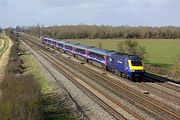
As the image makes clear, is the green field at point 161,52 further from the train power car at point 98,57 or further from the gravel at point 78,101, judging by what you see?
the gravel at point 78,101

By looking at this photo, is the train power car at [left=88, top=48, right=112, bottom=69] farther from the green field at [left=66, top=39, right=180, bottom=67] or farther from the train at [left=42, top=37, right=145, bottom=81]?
the green field at [left=66, top=39, right=180, bottom=67]

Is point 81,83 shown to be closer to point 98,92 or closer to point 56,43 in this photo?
point 98,92

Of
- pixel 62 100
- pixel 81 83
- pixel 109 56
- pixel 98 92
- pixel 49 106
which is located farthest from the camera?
pixel 109 56

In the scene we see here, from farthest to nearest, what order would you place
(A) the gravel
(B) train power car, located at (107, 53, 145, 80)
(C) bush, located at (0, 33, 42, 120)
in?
(B) train power car, located at (107, 53, 145, 80)
(A) the gravel
(C) bush, located at (0, 33, 42, 120)

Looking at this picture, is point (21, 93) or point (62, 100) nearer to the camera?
point (21, 93)

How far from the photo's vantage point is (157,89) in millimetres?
31281

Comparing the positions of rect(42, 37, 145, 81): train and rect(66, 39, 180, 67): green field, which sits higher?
rect(42, 37, 145, 81): train

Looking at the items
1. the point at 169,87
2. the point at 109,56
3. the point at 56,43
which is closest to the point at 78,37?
the point at 56,43

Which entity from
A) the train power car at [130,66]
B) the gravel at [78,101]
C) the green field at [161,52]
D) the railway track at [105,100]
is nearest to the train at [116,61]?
the train power car at [130,66]

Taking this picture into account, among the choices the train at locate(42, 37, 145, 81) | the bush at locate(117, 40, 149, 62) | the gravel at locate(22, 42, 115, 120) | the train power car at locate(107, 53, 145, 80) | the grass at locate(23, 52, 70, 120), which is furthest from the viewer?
the bush at locate(117, 40, 149, 62)

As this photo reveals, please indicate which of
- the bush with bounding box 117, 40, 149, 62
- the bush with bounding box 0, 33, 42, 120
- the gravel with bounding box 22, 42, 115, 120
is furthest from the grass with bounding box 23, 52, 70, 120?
the bush with bounding box 117, 40, 149, 62

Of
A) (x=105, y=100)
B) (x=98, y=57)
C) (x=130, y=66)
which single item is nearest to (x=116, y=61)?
(x=130, y=66)

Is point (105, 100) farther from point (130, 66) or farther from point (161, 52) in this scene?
point (161, 52)

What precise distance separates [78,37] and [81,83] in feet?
463
